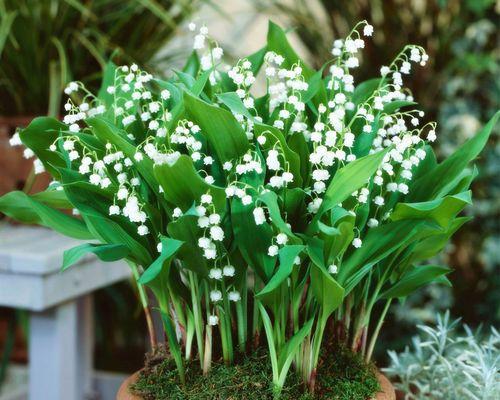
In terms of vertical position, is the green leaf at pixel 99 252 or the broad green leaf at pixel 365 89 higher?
the broad green leaf at pixel 365 89

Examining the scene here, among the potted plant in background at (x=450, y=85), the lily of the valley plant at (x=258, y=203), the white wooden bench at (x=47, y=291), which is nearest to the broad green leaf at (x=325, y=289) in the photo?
the lily of the valley plant at (x=258, y=203)

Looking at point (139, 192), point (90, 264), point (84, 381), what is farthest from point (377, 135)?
point (84, 381)

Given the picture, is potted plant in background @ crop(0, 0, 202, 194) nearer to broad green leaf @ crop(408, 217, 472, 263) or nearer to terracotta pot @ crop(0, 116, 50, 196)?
terracotta pot @ crop(0, 116, 50, 196)

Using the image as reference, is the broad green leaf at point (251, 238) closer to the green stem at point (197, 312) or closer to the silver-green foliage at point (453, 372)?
the green stem at point (197, 312)

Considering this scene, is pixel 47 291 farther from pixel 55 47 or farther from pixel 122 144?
pixel 122 144

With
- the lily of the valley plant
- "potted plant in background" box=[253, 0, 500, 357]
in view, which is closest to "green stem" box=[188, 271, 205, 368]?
the lily of the valley plant

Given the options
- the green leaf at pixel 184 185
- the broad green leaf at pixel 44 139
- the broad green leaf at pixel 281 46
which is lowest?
the green leaf at pixel 184 185

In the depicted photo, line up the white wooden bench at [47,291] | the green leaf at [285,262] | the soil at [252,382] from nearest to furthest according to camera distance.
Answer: the green leaf at [285,262] → the soil at [252,382] → the white wooden bench at [47,291]
